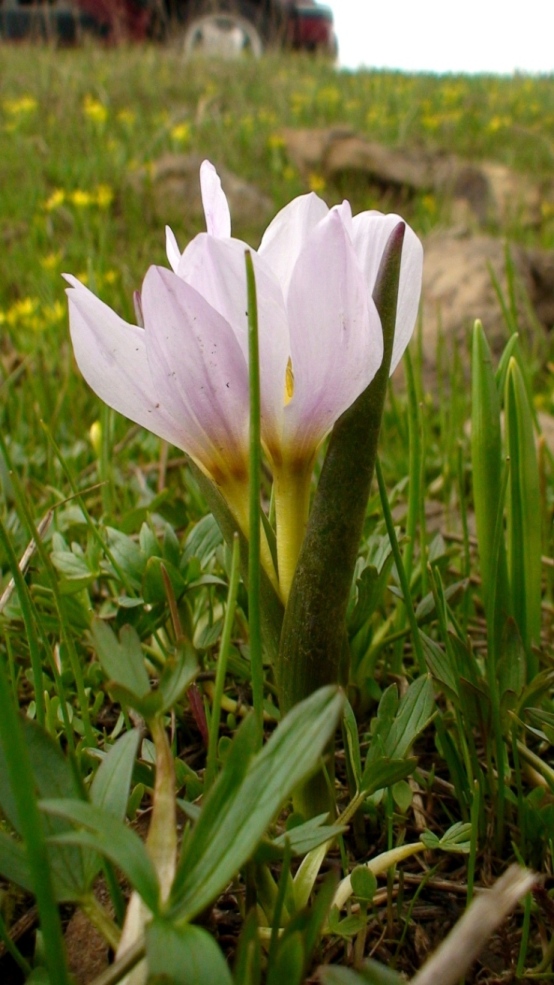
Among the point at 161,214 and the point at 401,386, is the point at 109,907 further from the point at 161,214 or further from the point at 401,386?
the point at 161,214

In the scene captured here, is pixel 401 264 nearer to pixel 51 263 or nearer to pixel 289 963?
pixel 289 963

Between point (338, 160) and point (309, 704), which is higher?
point (338, 160)

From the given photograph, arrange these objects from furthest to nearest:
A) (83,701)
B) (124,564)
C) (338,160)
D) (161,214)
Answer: (338,160), (161,214), (124,564), (83,701)

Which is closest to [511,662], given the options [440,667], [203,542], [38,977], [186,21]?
[440,667]

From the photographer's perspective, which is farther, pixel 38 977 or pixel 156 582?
pixel 156 582

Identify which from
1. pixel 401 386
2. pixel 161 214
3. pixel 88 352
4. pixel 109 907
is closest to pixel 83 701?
pixel 109 907

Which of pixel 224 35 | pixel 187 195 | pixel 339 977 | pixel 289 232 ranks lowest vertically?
pixel 339 977

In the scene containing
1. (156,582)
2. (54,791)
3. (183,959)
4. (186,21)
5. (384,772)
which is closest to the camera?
(183,959)

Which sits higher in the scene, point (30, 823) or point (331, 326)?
point (331, 326)
